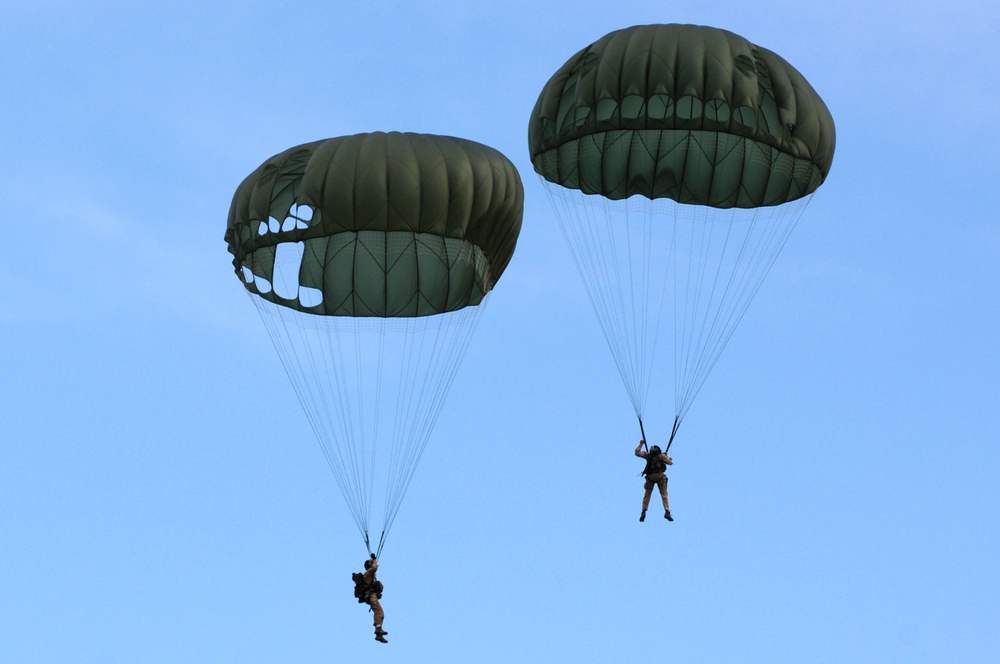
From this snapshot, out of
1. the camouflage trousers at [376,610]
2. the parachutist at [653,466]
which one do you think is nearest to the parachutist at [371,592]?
the camouflage trousers at [376,610]

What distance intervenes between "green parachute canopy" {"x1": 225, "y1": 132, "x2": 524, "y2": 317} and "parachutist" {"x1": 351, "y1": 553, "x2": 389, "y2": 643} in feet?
15.6

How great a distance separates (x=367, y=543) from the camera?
39062 mm

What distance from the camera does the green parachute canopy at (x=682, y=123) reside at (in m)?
39.4

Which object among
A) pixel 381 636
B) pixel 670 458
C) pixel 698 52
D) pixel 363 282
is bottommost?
pixel 381 636

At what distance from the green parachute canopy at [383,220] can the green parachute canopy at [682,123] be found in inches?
53.7

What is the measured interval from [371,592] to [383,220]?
6064mm

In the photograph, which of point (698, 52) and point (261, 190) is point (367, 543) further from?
point (698, 52)

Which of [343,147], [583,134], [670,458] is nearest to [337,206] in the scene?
[343,147]

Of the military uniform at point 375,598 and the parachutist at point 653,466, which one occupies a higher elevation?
the parachutist at point 653,466

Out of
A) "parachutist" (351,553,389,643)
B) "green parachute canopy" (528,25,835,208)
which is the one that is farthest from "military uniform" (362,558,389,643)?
"green parachute canopy" (528,25,835,208)

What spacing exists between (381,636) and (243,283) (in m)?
6.80

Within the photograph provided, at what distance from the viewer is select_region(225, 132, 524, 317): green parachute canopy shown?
3938 cm

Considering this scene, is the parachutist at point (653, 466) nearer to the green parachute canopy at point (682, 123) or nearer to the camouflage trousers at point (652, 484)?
the camouflage trousers at point (652, 484)

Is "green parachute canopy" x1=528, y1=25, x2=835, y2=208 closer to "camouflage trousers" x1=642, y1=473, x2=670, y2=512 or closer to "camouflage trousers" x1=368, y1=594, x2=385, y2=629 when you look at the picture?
"camouflage trousers" x1=642, y1=473, x2=670, y2=512
